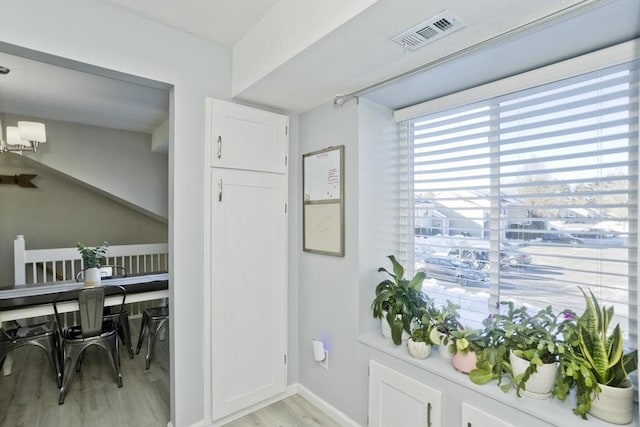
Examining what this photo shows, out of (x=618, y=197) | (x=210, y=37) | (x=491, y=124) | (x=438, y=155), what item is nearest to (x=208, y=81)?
(x=210, y=37)

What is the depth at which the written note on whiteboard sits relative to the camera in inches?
87.4

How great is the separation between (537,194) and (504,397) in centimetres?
98

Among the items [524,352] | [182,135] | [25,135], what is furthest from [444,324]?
[25,135]

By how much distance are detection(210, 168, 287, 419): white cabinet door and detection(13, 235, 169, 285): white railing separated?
2537 mm

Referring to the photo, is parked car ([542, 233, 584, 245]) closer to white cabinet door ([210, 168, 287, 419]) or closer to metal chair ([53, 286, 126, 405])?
white cabinet door ([210, 168, 287, 419])

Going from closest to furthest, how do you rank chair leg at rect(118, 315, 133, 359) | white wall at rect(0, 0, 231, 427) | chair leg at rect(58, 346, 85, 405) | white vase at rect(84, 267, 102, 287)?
white wall at rect(0, 0, 231, 427) < chair leg at rect(58, 346, 85, 405) < white vase at rect(84, 267, 102, 287) < chair leg at rect(118, 315, 133, 359)

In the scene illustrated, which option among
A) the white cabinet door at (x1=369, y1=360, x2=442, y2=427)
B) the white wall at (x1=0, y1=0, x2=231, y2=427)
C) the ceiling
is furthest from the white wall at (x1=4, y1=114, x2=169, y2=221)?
the white cabinet door at (x1=369, y1=360, x2=442, y2=427)

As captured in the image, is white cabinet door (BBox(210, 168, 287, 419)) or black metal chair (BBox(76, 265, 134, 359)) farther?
black metal chair (BBox(76, 265, 134, 359))

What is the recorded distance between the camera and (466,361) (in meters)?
1.59

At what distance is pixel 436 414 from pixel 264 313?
50.8 inches

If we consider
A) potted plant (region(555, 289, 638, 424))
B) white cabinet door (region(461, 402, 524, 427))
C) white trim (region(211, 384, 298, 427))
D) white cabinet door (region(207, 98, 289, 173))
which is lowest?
white trim (region(211, 384, 298, 427))

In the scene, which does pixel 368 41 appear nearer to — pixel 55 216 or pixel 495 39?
pixel 495 39

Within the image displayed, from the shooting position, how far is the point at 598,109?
1448 mm

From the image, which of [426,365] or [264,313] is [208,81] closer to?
[264,313]
